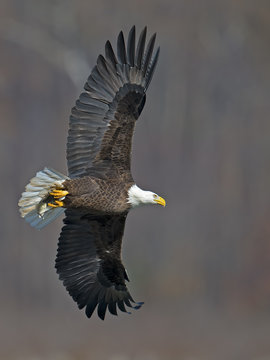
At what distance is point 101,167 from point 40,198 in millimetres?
534

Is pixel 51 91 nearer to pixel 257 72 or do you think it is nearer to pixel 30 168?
pixel 30 168

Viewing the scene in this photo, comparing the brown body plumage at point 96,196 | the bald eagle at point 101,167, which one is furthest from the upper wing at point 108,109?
the brown body plumage at point 96,196

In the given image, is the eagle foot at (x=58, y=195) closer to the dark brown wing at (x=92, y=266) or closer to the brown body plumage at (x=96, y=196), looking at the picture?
the brown body plumage at (x=96, y=196)

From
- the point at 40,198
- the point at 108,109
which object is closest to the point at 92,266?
the point at 40,198

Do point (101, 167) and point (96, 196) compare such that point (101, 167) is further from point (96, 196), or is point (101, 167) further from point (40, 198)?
point (40, 198)

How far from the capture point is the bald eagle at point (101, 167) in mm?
7094

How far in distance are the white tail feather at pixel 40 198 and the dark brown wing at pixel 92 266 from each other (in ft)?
1.05

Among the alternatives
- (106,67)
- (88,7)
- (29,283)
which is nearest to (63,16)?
(88,7)

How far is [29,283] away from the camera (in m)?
14.3

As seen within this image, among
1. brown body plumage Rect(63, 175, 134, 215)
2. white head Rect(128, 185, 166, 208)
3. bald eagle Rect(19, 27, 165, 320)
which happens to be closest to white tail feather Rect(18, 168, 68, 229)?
bald eagle Rect(19, 27, 165, 320)

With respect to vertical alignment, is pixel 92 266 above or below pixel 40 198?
below

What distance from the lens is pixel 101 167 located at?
7.25 metres

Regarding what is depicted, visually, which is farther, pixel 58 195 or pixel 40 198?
pixel 40 198

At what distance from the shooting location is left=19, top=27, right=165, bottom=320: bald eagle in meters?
7.09
